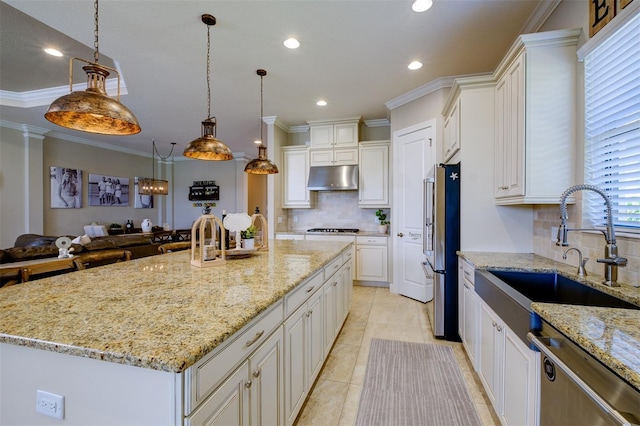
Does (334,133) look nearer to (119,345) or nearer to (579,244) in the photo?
(579,244)

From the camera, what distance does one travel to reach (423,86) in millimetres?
3686

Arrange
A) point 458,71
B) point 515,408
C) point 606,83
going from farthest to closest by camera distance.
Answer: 1. point 458,71
2. point 606,83
3. point 515,408

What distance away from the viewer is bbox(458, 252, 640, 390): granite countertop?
75cm

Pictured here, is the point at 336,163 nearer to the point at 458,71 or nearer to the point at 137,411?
the point at 458,71

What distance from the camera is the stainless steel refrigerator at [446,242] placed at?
264 cm

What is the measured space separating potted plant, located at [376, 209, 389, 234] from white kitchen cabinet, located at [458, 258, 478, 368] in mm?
2177

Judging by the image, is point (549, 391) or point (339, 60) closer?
point (549, 391)

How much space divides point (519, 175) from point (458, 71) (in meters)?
1.93

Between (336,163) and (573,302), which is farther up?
(336,163)

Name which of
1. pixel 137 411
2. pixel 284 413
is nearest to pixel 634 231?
pixel 284 413

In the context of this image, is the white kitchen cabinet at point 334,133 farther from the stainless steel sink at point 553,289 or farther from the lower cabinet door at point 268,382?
the lower cabinet door at point 268,382

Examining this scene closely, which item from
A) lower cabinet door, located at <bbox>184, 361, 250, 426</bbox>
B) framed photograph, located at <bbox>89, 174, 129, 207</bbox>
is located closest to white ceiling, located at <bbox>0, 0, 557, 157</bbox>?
framed photograph, located at <bbox>89, 174, 129, 207</bbox>

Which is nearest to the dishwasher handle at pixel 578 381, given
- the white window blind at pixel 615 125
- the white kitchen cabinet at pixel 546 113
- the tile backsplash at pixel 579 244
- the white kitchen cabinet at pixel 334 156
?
the tile backsplash at pixel 579 244

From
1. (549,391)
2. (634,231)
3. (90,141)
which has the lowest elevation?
(549,391)
